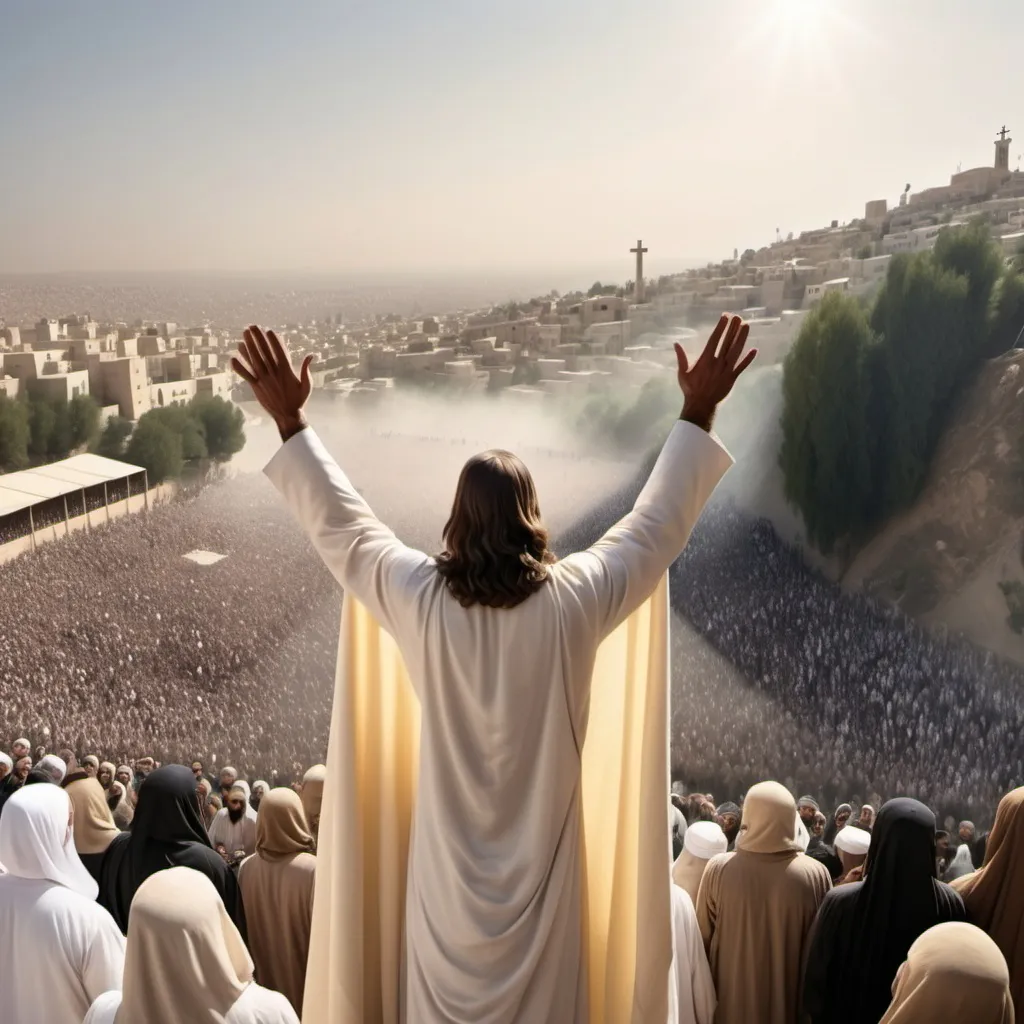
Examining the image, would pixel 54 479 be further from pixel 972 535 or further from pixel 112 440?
pixel 972 535

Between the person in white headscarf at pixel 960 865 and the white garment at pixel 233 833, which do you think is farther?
the person in white headscarf at pixel 960 865

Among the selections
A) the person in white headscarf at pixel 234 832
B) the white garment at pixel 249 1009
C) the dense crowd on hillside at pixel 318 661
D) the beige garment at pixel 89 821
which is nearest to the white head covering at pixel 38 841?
the white garment at pixel 249 1009

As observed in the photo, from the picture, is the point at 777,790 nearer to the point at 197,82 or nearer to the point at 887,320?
the point at 887,320

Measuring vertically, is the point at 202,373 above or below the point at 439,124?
below

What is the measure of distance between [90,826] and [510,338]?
470 centimetres

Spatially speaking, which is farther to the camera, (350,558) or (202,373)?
(202,373)

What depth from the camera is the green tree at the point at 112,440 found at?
7.23 meters

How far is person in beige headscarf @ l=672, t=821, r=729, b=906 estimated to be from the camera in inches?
137

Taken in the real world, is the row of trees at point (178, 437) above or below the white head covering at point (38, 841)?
above

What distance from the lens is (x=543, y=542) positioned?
1.88m

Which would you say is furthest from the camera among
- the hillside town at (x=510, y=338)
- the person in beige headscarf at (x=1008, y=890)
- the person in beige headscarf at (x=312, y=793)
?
the hillside town at (x=510, y=338)

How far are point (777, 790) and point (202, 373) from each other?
575 cm

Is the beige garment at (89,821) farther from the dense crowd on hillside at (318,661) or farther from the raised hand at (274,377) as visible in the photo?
the dense crowd on hillside at (318,661)

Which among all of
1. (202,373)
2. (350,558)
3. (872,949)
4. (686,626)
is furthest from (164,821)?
(202,373)
